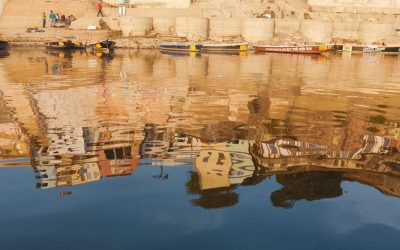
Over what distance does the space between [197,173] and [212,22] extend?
1609 inches

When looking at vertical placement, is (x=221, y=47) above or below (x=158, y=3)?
below

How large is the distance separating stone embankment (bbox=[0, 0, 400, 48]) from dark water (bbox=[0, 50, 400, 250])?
32240 mm

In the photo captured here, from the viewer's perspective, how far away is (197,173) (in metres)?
6.32

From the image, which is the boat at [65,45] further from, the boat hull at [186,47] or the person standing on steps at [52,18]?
the boat hull at [186,47]

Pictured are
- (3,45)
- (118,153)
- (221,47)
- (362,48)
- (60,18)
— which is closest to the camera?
(118,153)

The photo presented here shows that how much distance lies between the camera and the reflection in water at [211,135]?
6.18m

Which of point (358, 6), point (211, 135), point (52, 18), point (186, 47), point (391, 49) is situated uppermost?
point (358, 6)

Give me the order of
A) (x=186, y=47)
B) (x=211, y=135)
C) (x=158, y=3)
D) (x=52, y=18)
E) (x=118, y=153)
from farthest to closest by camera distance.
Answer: (x=158, y=3) → (x=52, y=18) → (x=186, y=47) → (x=211, y=135) → (x=118, y=153)

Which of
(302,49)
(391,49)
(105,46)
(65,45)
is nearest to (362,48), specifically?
(391,49)

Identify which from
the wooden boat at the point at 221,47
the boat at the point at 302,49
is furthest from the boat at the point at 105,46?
the boat at the point at 302,49

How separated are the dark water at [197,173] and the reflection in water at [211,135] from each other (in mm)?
32

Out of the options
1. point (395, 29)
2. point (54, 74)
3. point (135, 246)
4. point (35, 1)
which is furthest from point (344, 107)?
point (35, 1)

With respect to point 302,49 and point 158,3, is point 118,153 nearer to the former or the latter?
point 302,49

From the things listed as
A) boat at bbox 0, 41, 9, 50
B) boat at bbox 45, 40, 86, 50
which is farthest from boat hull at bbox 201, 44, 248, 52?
boat at bbox 0, 41, 9, 50
